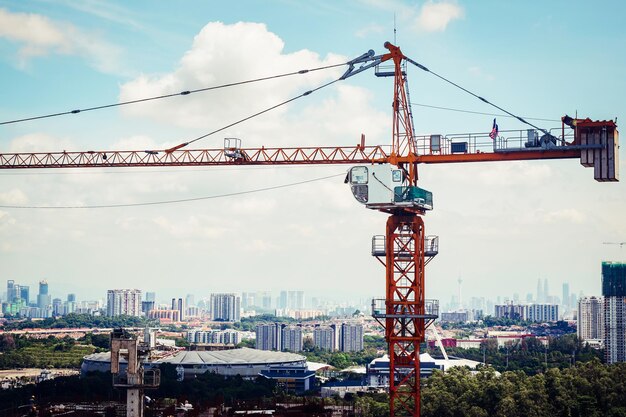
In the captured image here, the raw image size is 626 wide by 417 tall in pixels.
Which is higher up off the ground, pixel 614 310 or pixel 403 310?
pixel 403 310

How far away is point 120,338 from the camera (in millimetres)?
49625

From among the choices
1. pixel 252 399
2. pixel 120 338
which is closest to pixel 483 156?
pixel 120 338

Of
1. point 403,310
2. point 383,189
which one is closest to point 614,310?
point 403,310

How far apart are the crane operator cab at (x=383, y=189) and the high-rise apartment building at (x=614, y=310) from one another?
3982 inches

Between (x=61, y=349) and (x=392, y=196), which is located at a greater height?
(x=392, y=196)

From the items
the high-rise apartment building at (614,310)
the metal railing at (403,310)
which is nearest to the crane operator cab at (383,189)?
the metal railing at (403,310)

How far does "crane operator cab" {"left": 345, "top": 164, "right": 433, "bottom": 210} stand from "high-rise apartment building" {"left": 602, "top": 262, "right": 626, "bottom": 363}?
101 m

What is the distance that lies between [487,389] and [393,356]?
24.4 metres

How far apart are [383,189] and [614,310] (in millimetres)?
111820

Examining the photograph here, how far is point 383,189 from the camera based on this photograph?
50062 mm

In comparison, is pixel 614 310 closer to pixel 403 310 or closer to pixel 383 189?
pixel 403 310

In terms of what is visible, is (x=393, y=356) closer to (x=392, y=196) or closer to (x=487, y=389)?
(x=392, y=196)

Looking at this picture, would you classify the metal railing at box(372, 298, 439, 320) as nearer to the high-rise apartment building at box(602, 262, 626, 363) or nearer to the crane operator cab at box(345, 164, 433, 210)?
the crane operator cab at box(345, 164, 433, 210)

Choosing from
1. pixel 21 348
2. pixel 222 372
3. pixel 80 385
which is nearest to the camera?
pixel 80 385
